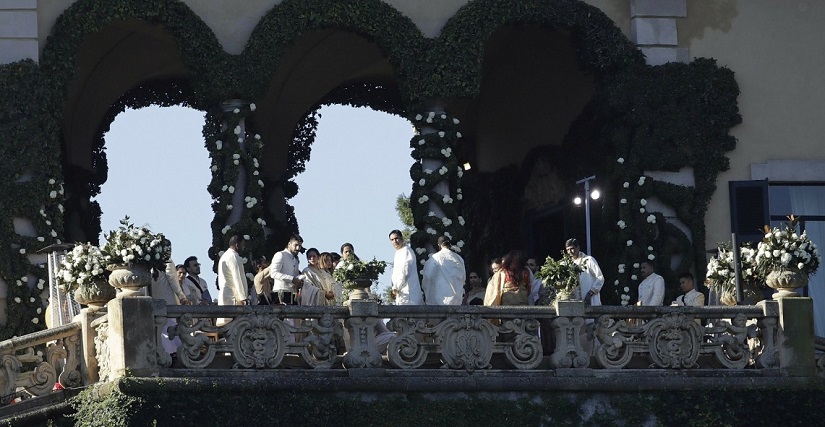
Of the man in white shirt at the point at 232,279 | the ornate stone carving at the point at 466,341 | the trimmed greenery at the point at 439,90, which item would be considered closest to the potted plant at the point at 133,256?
the man in white shirt at the point at 232,279

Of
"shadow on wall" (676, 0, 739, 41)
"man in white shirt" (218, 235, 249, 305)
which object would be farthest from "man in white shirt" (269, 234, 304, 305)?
"shadow on wall" (676, 0, 739, 41)

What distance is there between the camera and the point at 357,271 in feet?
72.1

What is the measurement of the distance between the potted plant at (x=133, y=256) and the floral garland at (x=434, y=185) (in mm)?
6592

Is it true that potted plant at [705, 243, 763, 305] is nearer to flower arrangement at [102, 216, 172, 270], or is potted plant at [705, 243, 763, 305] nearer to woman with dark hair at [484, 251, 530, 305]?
woman with dark hair at [484, 251, 530, 305]

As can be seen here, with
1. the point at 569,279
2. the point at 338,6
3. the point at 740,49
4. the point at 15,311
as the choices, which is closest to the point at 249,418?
the point at 569,279

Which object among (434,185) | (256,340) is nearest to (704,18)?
(434,185)

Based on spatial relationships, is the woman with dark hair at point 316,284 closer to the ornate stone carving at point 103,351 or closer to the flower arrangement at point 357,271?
the flower arrangement at point 357,271

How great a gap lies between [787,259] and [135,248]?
301 inches

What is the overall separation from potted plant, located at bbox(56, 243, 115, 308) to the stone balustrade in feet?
0.75

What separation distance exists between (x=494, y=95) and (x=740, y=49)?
18.2ft

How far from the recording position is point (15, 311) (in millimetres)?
25500

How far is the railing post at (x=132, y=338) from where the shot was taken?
67.7ft

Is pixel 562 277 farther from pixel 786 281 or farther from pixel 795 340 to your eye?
pixel 795 340

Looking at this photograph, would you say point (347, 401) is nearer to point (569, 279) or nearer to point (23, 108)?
point (569, 279)
